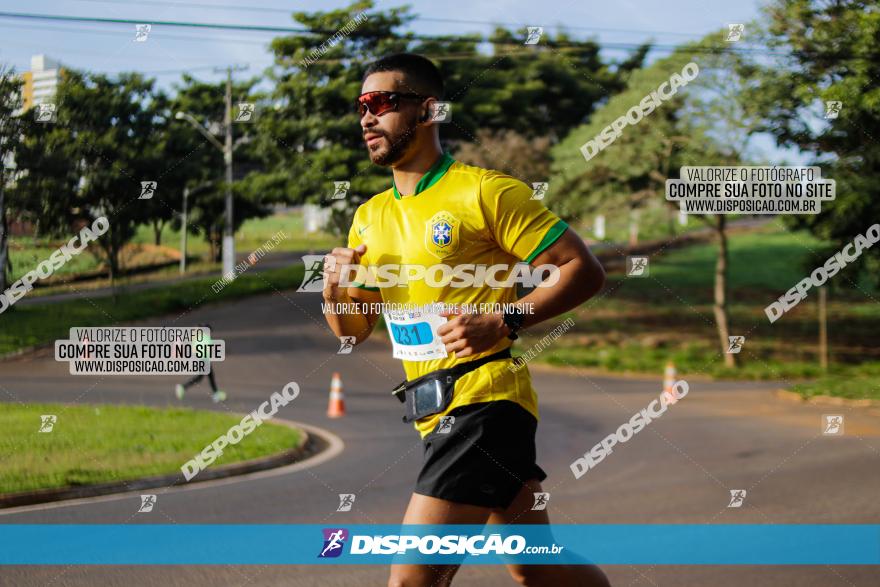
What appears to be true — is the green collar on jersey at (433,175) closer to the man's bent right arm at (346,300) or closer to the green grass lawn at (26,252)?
the man's bent right arm at (346,300)

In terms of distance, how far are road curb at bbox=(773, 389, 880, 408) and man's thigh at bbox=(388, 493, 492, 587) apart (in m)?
15.2

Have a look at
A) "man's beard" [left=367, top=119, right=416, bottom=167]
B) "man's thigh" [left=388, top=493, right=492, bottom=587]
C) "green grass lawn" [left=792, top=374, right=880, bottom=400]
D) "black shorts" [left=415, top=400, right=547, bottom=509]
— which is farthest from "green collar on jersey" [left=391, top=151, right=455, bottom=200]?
"green grass lawn" [left=792, top=374, right=880, bottom=400]

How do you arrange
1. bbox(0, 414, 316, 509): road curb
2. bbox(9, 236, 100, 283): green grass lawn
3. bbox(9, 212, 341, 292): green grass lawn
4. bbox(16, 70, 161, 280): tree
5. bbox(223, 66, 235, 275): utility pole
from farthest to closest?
1. bbox(223, 66, 235, 275): utility pole
2. bbox(16, 70, 161, 280): tree
3. bbox(9, 212, 341, 292): green grass lawn
4. bbox(9, 236, 100, 283): green grass lawn
5. bbox(0, 414, 316, 509): road curb

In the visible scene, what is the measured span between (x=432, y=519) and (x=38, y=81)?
12.5 m

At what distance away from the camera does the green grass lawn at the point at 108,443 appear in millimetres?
8758

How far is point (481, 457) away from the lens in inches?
125

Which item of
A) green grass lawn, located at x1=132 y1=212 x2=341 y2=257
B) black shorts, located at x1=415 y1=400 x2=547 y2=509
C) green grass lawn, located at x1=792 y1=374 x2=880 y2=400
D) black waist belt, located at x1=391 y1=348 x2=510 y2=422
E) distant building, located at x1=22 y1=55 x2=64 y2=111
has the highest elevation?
distant building, located at x1=22 y1=55 x2=64 y2=111

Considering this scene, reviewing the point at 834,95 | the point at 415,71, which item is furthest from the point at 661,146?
the point at 415,71

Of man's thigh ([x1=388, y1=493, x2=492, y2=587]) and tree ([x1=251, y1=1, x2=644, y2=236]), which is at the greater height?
tree ([x1=251, y1=1, x2=644, y2=236])

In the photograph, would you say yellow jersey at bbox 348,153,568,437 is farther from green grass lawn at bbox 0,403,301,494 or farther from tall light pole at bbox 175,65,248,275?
tall light pole at bbox 175,65,248,275

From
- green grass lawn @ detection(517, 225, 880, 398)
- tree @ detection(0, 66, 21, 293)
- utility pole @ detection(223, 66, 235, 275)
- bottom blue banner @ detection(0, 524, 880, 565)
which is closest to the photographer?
bottom blue banner @ detection(0, 524, 880, 565)

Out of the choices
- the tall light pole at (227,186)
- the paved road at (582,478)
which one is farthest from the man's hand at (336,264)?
the tall light pole at (227,186)

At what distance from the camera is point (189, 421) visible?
504 inches

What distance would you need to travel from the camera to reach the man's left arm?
3076 mm
